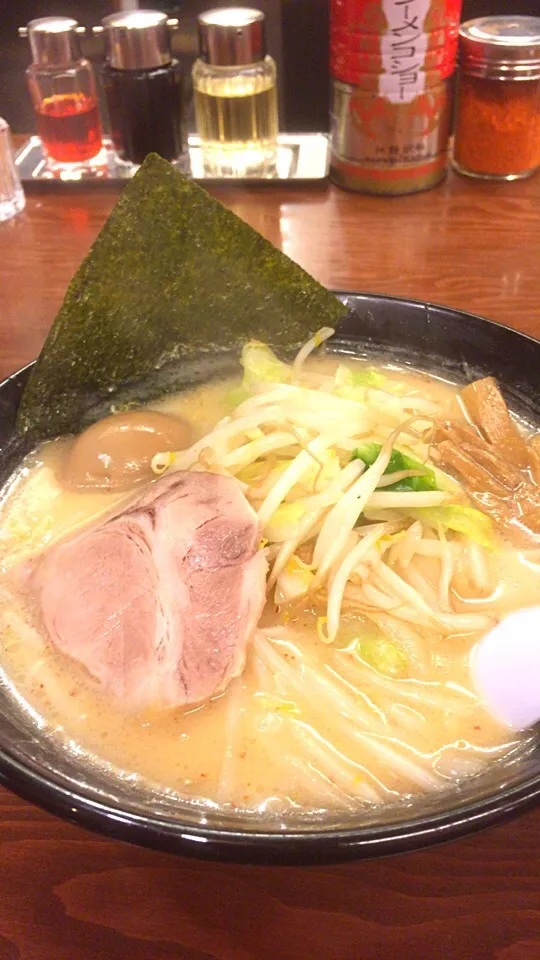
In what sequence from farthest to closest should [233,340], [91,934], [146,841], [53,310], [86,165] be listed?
[86,165] < [53,310] < [233,340] < [91,934] < [146,841]

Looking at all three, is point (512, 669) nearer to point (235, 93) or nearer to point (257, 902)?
point (257, 902)

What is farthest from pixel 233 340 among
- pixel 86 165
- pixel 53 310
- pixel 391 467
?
pixel 86 165

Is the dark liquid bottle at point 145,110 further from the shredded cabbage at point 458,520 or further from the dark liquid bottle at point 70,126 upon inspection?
the shredded cabbage at point 458,520

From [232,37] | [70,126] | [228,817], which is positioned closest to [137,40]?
[232,37]

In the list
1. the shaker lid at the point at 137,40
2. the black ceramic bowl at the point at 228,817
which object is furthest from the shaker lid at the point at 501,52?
the black ceramic bowl at the point at 228,817

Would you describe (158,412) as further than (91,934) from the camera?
Yes

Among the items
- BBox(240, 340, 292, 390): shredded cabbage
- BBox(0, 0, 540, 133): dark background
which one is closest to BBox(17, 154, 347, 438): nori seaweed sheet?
BBox(240, 340, 292, 390): shredded cabbage

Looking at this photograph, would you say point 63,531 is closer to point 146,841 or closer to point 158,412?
point 158,412
